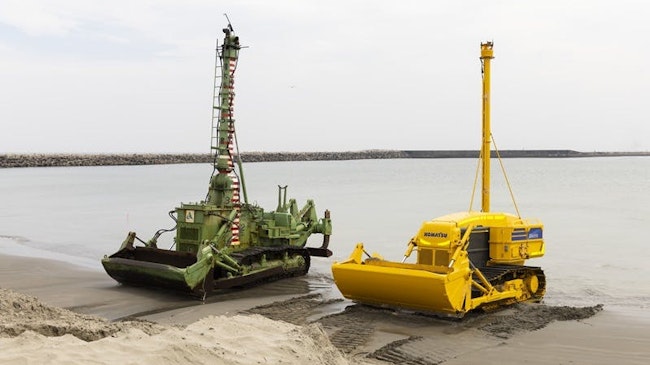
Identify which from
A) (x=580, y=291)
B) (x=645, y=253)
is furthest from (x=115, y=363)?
(x=645, y=253)

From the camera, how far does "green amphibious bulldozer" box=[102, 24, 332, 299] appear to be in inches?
502

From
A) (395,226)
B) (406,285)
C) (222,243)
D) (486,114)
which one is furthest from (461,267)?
(395,226)

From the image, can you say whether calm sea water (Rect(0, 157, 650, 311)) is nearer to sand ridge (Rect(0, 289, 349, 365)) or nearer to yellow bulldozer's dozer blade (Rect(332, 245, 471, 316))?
yellow bulldozer's dozer blade (Rect(332, 245, 471, 316))

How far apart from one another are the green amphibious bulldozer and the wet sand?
38cm

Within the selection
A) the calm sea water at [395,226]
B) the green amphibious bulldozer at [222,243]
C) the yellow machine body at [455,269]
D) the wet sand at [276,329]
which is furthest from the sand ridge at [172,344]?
the calm sea water at [395,226]

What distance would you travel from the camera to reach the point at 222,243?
13797 millimetres

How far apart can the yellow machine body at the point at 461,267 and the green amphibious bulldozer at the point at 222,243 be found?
9.25ft

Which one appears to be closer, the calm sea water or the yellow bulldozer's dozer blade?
the yellow bulldozer's dozer blade

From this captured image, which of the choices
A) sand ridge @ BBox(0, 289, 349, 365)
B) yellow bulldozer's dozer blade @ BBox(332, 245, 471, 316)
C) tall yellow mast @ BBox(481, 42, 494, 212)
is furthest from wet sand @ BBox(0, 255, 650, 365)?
tall yellow mast @ BBox(481, 42, 494, 212)

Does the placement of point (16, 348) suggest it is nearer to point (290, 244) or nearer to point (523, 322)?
point (523, 322)

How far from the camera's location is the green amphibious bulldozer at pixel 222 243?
12.8m

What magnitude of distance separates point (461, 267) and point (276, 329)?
13.6 ft

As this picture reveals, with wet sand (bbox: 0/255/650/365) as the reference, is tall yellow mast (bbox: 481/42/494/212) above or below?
above

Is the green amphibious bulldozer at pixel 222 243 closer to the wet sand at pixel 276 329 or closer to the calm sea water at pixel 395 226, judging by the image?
the wet sand at pixel 276 329
